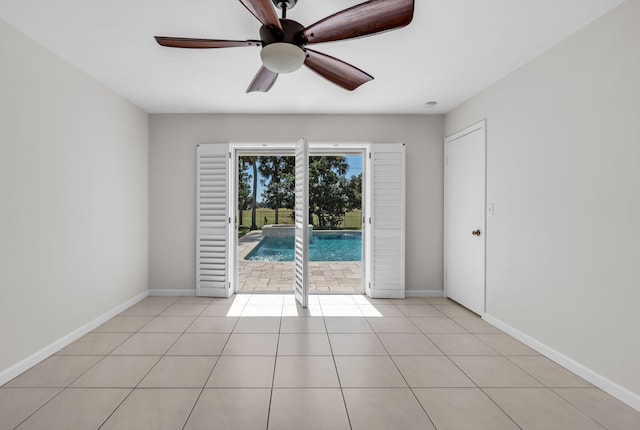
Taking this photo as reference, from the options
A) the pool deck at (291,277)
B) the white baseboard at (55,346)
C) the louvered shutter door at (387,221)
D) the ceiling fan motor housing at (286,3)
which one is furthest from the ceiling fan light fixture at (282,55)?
the pool deck at (291,277)

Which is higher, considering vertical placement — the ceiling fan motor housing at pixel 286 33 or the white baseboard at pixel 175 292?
the ceiling fan motor housing at pixel 286 33

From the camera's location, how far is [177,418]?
1.71 m

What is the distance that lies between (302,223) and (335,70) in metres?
2.00

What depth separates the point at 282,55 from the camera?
1.69 m

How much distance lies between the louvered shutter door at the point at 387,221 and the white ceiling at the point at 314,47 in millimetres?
750

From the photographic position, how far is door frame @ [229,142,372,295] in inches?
162

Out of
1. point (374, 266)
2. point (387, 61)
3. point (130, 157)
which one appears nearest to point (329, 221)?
point (374, 266)

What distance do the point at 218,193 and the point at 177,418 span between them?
273 centimetres

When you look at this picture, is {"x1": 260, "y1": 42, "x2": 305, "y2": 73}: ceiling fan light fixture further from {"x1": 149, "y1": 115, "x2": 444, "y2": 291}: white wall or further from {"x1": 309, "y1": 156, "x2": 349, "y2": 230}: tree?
{"x1": 309, "y1": 156, "x2": 349, "y2": 230}: tree

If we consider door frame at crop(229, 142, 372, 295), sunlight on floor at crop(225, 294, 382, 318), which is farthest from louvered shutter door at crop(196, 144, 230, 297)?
sunlight on floor at crop(225, 294, 382, 318)

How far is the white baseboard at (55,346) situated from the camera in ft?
6.84

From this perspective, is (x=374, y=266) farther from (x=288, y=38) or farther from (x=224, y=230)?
(x=288, y=38)

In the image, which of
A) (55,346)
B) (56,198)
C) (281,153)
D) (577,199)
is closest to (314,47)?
(281,153)

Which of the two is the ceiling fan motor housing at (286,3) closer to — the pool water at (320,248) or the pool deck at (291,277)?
the pool deck at (291,277)
